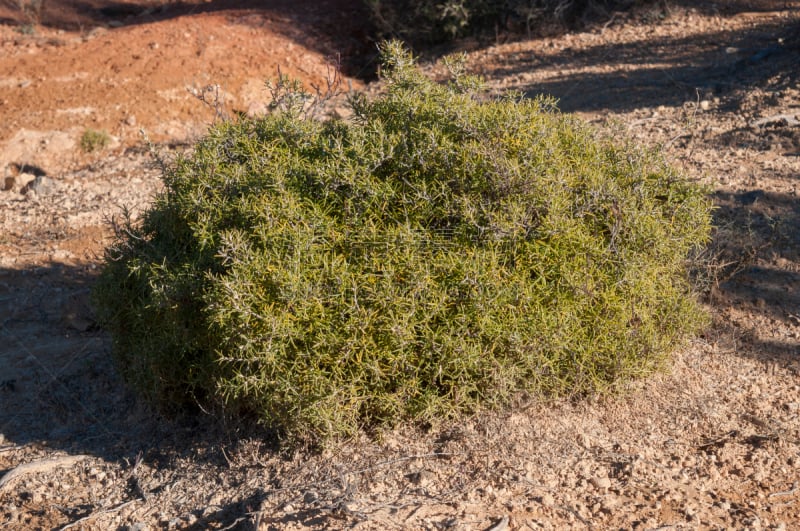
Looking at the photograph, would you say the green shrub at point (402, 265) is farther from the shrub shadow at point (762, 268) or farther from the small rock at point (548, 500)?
the shrub shadow at point (762, 268)

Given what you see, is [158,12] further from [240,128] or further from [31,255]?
[240,128]

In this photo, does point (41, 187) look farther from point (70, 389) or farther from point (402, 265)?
point (402, 265)

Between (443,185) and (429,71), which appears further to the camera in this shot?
(429,71)

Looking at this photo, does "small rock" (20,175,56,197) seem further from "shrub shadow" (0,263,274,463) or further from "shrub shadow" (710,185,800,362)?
"shrub shadow" (710,185,800,362)

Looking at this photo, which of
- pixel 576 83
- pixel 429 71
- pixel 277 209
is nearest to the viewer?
pixel 277 209

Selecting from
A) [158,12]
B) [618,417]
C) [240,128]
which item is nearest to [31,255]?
[240,128]

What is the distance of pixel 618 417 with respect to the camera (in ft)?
12.2

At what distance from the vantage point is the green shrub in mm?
3158

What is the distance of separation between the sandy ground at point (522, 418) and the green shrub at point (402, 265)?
0.65ft

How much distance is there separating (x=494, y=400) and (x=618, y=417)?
714 mm

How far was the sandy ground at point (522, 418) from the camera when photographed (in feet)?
10.6

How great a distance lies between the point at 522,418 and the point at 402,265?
36.1 inches

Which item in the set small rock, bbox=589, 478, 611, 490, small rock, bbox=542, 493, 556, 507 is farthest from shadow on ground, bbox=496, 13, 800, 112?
small rock, bbox=542, 493, 556, 507

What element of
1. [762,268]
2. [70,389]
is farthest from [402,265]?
[762,268]
